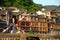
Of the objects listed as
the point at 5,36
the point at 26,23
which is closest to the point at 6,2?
the point at 26,23

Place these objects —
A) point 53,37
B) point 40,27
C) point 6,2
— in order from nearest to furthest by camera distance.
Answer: point 53,37, point 40,27, point 6,2

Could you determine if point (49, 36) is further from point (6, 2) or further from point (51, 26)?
point (6, 2)

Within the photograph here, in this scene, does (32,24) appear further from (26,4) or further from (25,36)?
(26,4)

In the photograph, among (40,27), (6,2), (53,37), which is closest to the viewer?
(53,37)

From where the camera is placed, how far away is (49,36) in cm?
508

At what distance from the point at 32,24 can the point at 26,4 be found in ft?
110

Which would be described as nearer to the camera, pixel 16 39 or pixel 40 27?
pixel 16 39

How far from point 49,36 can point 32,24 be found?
815 inches

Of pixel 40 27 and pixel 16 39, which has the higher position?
pixel 16 39

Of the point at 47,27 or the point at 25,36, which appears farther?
the point at 47,27

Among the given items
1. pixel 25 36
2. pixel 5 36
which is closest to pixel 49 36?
pixel 25 36

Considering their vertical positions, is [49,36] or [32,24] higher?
[49,36]

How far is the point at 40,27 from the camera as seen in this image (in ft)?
82.4

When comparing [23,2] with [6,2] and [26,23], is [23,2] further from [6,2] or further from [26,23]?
[26,23]
